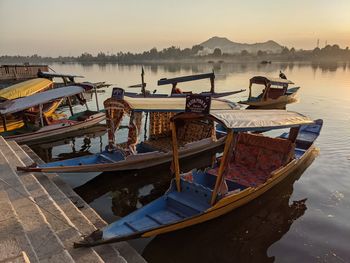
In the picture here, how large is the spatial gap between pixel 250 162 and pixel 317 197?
3.26 meters

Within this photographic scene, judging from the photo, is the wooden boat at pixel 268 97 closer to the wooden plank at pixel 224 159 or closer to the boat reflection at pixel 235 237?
the boat reflection at pixel 235 237

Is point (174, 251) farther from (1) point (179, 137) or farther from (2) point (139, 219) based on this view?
(1) point (179, 137)

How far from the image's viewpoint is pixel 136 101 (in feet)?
42.7

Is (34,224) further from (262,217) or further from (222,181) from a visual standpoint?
(262,217)

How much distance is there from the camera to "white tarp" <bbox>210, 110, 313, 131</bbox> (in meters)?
8.36

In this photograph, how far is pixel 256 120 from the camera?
358 inches

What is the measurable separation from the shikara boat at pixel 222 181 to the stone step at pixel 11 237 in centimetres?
121

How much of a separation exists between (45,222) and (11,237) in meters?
1.31

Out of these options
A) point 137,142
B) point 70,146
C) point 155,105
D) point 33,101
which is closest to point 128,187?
point 137,142

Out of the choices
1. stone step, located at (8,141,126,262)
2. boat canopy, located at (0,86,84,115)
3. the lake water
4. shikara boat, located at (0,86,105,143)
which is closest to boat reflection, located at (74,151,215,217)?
the lake water

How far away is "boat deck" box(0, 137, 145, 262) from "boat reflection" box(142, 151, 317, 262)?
1.45m

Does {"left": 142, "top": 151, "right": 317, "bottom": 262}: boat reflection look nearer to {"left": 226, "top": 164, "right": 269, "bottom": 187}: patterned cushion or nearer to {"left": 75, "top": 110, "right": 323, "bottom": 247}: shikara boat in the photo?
{"left": 75, "top": 110, "right": 323, "bottom": 247}: shikara boat

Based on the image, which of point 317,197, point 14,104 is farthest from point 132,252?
point 14,104

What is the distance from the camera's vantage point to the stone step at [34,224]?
6383mm
